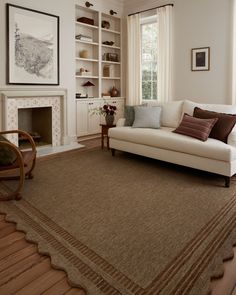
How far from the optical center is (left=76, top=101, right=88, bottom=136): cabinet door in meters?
5.51

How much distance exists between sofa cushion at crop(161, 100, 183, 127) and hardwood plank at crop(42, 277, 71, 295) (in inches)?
122

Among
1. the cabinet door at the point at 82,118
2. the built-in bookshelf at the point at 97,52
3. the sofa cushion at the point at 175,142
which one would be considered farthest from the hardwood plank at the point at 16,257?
the built-in bookshelf at the point at 97,52

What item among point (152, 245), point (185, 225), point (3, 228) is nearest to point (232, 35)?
point (185, 225)

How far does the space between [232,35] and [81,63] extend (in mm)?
3056

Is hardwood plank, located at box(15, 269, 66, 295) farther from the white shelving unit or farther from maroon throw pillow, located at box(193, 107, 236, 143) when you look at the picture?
the white shelving unit

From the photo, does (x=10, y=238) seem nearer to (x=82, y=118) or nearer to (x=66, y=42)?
(x=82, y=118)

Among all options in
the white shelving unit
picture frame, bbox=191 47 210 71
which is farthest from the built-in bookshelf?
picture frame, bbox=191 47 210 71

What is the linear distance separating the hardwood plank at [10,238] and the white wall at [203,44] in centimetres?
420

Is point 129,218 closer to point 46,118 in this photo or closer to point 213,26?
point 46,118

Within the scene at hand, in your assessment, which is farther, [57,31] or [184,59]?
[184,59]

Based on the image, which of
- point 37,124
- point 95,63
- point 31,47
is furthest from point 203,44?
point 37,124

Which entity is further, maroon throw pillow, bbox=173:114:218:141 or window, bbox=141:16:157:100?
window, bbox=141:16:157:100

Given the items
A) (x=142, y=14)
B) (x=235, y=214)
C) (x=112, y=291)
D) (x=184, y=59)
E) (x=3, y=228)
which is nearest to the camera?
(x=112, y=291)

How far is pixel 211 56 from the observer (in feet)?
16.4
